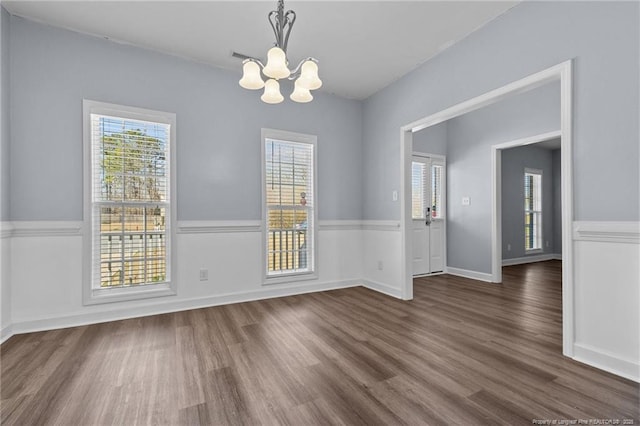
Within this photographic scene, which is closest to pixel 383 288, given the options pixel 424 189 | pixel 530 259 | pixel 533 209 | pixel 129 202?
pixel 424 189

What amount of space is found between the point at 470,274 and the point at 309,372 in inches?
162

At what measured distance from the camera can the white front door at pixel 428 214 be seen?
519 centimetres

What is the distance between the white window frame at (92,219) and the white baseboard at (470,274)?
4.62 m

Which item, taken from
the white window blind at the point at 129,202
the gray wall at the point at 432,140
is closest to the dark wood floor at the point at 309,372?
the white window blind at the point at 129,202

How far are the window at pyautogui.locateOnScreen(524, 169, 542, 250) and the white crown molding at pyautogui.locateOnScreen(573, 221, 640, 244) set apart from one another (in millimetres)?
5366

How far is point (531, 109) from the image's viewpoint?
4367 mm

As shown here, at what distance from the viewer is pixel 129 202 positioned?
3121 millimetres

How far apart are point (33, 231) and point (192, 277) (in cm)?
149

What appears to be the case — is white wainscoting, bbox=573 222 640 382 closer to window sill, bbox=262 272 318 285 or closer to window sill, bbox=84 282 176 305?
window sill, bbox=262 272 318 285

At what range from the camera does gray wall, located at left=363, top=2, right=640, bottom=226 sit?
1.88 m

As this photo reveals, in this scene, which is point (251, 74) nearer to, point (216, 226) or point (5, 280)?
point (216, 226)

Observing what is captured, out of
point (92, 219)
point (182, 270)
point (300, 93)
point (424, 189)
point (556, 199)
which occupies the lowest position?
point (182, 270)

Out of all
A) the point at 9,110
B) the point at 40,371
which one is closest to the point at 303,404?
the point at 40,371

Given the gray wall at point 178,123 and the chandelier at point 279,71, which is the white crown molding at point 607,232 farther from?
the gray wall at point 178,123
